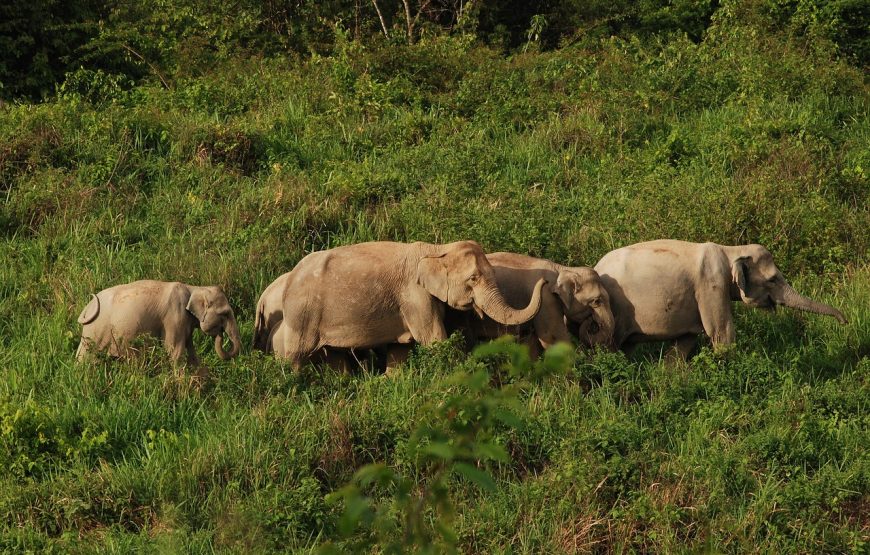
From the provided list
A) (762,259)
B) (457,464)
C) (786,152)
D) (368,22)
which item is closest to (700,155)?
(786,152)

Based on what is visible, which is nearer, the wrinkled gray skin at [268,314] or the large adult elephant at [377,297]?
the large adult elephant at [377,297]

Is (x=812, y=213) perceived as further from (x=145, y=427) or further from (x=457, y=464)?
(x=457, y=464)

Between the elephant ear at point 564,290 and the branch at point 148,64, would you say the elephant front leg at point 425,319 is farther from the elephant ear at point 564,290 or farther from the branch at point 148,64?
the branch at point 148,64

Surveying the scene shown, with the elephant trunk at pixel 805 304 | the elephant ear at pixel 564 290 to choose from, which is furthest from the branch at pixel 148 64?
the elephant trunk at pixel 805 304

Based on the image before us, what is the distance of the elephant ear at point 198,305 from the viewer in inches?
354

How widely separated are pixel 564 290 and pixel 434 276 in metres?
0.86

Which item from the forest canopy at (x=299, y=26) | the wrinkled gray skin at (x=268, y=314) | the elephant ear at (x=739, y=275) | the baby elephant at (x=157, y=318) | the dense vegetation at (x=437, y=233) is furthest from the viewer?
the forest canopy at (x=299, y=26)

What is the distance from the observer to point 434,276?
8961 millimetres

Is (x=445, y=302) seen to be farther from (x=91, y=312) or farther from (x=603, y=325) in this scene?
(x=91, y=312)

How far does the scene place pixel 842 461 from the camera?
8.18 meters

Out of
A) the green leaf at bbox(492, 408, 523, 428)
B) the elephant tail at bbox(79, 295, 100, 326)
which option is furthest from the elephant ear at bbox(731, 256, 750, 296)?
the green leaf at bbox(492, 408, 523, 428)

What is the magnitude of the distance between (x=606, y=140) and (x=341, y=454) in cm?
632

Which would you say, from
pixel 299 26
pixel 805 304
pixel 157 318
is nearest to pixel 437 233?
pixel 157 318

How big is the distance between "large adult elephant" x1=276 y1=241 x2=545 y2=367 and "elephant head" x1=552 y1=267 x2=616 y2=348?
1.47 ft
